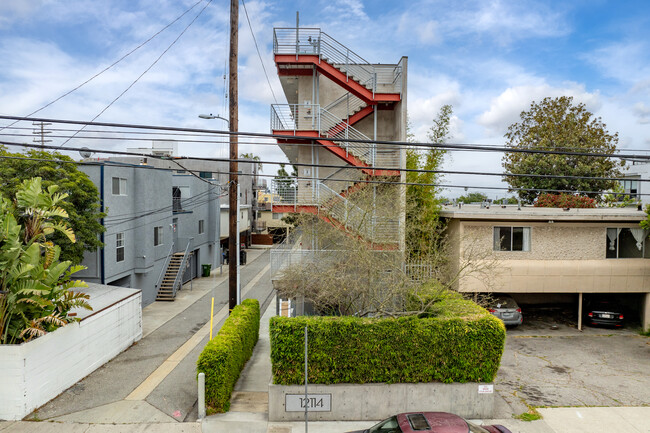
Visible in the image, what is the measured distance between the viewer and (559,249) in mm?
17500

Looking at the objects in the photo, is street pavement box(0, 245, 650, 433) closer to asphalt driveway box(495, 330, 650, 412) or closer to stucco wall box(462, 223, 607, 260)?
asphalt driveway box(495, 330, 650, 412)

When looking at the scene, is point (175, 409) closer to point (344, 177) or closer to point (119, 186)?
point (344, 177)

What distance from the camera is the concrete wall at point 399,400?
997 centimetres

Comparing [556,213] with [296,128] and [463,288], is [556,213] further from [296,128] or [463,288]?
[296,128]

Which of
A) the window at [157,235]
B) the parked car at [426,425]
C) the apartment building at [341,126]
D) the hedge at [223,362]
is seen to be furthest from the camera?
the window at [157,235]

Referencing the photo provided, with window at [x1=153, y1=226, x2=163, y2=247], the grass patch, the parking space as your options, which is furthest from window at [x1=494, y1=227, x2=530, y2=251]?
window at [x1=153, y1=226, x2=163, y2=247]

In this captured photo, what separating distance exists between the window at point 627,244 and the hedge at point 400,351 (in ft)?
36.8

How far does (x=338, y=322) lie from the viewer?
10.1 meters

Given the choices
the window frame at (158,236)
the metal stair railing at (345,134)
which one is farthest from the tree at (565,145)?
the window frame at (158,236)

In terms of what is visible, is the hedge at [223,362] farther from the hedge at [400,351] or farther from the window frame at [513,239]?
the window frame at [513,239]

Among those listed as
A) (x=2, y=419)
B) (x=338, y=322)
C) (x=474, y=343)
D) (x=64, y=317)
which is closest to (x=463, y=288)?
(x=474, y=343)

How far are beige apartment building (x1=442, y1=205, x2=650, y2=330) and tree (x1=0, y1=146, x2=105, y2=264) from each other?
599 inches

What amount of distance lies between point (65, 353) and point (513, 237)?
16823 millimetres

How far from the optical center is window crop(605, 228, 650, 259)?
17719 mm
